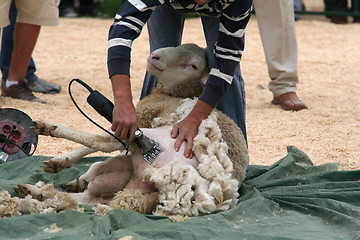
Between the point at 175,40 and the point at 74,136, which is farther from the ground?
the point at 175,40

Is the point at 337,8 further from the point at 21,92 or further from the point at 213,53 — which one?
the point at 213,53

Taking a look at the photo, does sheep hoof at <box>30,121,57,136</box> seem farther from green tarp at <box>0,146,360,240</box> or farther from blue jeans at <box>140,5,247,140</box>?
blue jeans at <box>140,5,247,140</box>

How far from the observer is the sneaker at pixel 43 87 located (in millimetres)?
6254

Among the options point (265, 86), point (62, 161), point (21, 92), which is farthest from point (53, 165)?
point (265, 86)

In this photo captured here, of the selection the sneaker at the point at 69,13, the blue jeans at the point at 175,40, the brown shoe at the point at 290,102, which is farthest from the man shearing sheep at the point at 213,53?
the sneaker at the point at 69,13

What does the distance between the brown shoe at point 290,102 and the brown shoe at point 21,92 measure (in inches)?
98.5

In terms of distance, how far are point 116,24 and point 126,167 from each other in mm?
830

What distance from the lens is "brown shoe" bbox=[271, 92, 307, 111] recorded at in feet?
18.8

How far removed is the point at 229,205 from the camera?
307cm

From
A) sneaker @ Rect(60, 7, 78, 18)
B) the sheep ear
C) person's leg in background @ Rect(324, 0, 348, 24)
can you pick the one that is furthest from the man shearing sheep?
sneaker @ Rect(60, 7, 78, 18)

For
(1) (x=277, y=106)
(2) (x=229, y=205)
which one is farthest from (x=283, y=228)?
(1) (x=277, y=106)

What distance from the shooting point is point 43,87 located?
628 cm

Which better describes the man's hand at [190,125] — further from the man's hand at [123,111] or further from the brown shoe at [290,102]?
the brown shoe at [290,102]

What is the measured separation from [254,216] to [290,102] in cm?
287
